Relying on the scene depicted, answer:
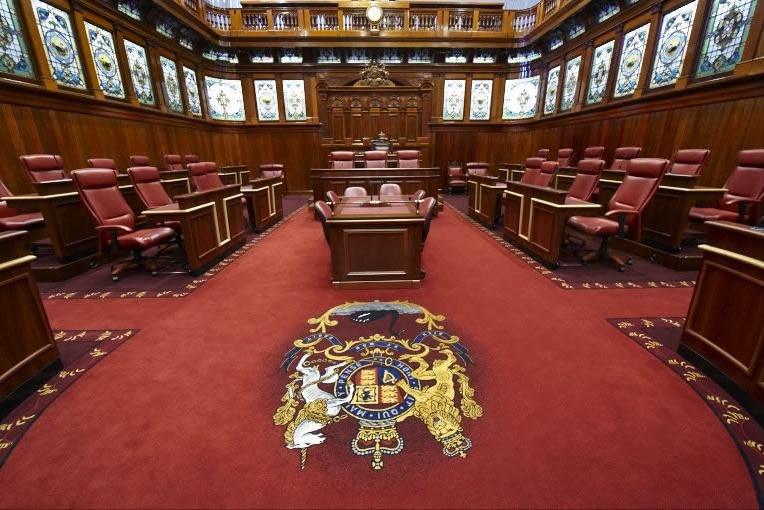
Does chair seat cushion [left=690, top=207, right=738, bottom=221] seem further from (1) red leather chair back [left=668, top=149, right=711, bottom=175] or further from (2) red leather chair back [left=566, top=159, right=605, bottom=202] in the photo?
(2) red leather chair back [left=566, top=159, right=605, bottom=202]

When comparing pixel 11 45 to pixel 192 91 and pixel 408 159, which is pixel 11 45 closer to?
pixel 192 91

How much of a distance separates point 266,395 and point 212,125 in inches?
400

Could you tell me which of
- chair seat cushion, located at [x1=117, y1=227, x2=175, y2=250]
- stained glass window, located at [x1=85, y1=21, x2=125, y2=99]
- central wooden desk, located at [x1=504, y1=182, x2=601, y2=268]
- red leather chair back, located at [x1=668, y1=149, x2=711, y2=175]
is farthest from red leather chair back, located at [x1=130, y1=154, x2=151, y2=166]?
red leather chair back, located at [x1=668, y1=149, x2=711, y2=175]

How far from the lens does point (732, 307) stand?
5.93 feet

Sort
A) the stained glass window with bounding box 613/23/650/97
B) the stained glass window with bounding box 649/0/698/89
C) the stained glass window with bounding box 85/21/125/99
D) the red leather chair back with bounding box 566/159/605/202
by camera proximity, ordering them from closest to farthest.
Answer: the red leather chair back with bounding box 566/159/605/202
the stained glass window with bounding box 649/0/698/89
the stained glass window with bounding box 85/21/125/99
the stained glass window with bounding box 613/23/650/97

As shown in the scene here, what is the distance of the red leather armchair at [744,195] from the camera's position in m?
3.87

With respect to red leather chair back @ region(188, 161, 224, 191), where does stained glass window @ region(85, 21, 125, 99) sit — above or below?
above

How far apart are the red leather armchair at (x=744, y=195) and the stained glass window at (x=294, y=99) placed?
9701 mm

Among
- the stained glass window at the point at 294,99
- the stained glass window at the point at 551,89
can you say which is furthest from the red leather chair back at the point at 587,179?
the stained glass window at the point at 294,99

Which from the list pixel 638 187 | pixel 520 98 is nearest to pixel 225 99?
pixel 520 98

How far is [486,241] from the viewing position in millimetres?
4934

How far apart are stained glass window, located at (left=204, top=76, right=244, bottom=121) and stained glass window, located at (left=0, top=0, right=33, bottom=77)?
5.00m

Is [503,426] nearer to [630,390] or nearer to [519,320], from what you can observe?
[630,390]

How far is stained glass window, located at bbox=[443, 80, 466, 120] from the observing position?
34.0 feet
